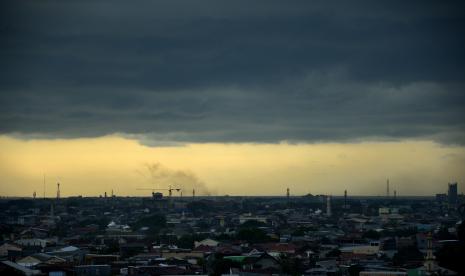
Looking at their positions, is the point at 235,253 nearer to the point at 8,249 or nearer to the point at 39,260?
the point at 39,260

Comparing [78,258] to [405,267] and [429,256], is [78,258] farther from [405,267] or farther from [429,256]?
[429,256]

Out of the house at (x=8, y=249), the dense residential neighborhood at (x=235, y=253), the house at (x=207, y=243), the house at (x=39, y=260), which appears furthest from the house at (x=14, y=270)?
the house at (x=207, y=243)

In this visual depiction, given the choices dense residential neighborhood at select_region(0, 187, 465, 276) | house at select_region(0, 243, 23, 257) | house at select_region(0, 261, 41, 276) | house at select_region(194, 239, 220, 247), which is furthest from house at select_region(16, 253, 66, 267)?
house at select_region(194, 239, 220, 247)

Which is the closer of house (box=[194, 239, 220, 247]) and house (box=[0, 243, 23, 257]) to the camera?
house (box=[0, 243, 23, 257])

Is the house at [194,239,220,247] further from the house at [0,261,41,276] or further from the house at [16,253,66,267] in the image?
the house at [0,261,41,276]

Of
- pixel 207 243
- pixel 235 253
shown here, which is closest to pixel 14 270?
pixel 235 253

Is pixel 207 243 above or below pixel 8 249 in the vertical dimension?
above

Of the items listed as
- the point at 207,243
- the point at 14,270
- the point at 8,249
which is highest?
the point at 207,243

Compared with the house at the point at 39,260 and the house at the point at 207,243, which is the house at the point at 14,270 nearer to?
the house at the point at 39,260

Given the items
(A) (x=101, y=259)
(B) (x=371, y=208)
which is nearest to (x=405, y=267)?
(A) (x=101, y=259)

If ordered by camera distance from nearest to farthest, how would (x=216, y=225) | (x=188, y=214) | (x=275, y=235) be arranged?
(x=275, y=235)
(x=216, y=225)
(x=188, y=214)

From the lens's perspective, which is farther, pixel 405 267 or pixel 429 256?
pixel 405 267
